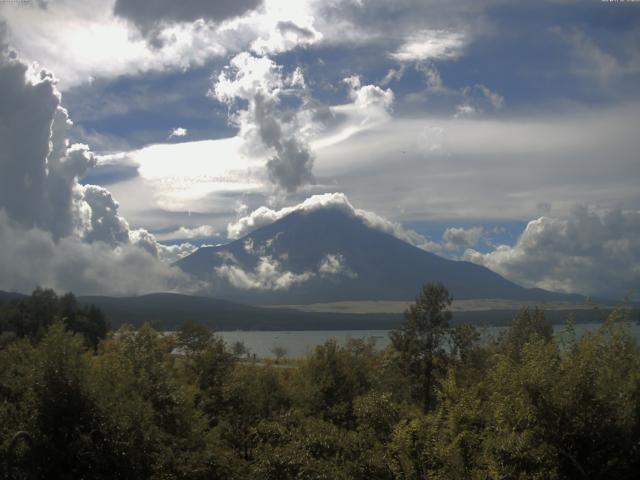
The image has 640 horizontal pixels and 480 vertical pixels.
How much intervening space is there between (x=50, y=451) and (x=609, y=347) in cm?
1702

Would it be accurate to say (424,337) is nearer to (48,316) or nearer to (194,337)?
(194,337)

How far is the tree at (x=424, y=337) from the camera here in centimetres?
4397

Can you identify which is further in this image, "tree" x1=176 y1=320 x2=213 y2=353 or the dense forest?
"tree" x1=176 y1=320 x2=213 y2=353

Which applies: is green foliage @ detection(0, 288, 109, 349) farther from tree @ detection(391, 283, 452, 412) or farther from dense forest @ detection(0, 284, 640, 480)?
dense forest @ detection(0, 284, 640, 480)

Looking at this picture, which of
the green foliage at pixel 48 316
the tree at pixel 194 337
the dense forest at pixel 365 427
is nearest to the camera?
the dense forest at pixel 365 427

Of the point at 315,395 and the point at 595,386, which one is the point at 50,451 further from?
the point at 315,395

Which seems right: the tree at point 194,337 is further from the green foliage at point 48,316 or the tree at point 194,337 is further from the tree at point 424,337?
the green foliage at point 48,316

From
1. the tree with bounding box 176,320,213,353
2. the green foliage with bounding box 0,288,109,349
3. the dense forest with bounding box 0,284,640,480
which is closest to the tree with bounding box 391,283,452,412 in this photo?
A: the tree with bounding box 176,320,213,353

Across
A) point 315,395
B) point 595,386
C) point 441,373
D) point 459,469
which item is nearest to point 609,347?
point 595,386

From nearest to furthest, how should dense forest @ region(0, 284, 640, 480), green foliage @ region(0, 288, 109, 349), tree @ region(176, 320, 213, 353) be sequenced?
dense forest @ region(0, 284, 640, 480)
tree @ region(176, 320, 213, 353)
green foliage @ region(0, 288, 109, 349)

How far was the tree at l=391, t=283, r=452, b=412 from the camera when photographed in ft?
144

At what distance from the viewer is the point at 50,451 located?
1928 cm

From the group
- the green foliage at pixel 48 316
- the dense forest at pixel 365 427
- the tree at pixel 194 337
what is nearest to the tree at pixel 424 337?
the tree at pixel 194 337

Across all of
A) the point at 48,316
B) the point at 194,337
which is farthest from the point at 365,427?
the point at 48,316
